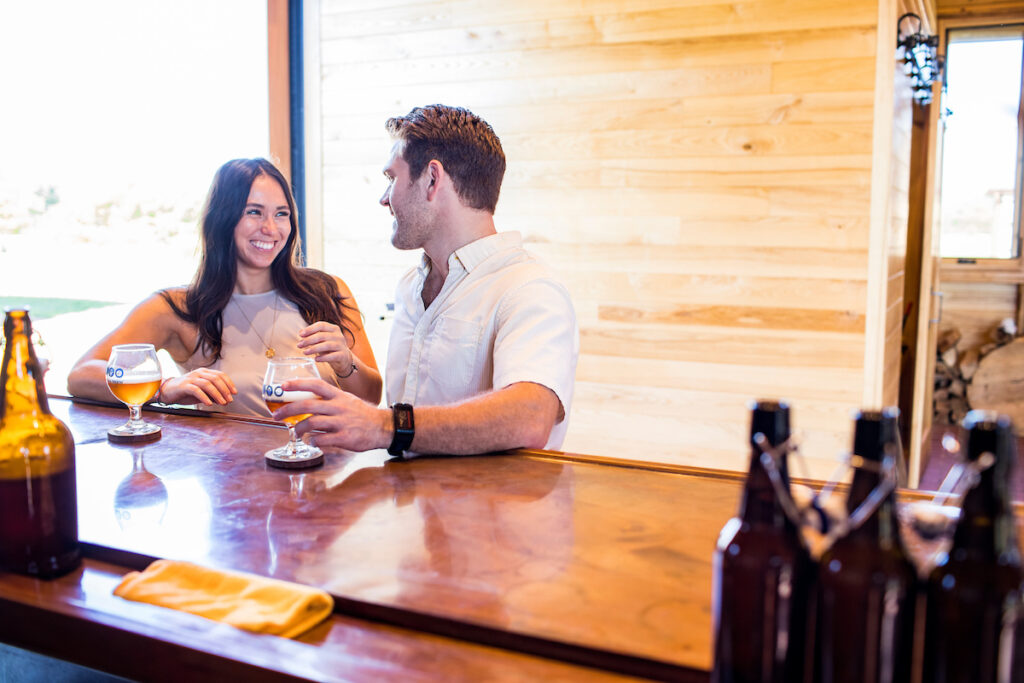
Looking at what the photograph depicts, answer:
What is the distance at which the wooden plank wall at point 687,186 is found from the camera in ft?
9.66

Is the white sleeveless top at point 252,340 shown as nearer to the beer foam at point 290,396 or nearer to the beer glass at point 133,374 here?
the beer glass at point 133,374

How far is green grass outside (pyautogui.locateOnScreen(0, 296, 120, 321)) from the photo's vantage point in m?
3.38

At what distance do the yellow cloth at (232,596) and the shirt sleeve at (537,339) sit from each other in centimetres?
80

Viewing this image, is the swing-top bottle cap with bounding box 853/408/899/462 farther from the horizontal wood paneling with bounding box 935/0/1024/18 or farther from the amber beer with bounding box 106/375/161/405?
the horizontal wood paneling with bounding box 935/0/1024/18

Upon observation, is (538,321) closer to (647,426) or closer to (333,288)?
(333,288)

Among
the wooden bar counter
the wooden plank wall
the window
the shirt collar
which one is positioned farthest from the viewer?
the window

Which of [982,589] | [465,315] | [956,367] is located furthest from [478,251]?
[956,367]

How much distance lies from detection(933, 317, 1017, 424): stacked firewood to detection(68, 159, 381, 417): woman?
507 cm

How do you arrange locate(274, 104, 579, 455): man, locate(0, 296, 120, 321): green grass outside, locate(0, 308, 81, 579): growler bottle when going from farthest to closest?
locate(0, 296, 120, 321): green grass outside → locate(274, 104, 579, 455): man → locate(0, 308, 81, 579): growler bottle

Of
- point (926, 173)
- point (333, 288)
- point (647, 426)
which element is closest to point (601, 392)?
point (647, 426)

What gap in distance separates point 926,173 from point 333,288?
133 inches

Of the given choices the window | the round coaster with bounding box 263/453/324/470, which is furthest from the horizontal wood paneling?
the round coaster with bounding box 263/453/324/470

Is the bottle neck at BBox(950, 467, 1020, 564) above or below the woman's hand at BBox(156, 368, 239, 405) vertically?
above

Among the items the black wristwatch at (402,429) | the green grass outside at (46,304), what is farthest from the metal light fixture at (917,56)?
the green grass outside at (46,304)
